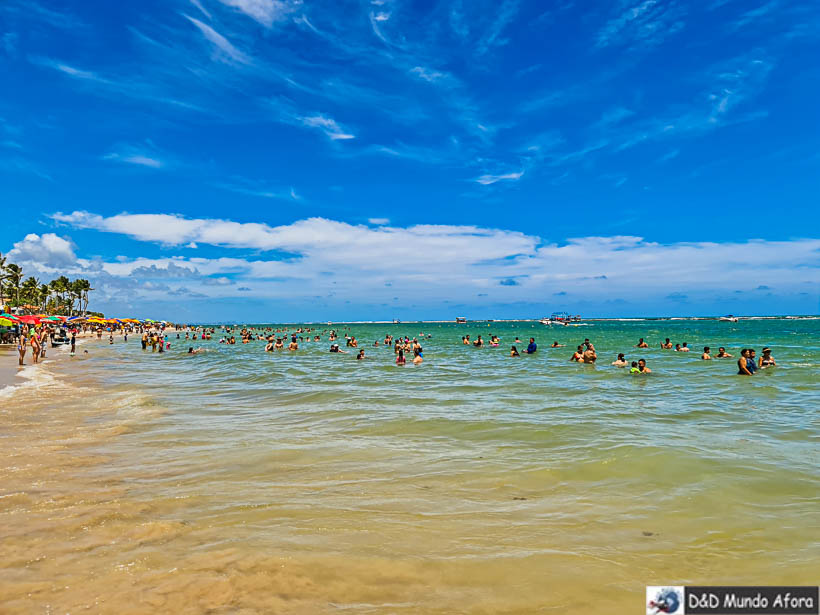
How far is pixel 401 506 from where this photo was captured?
5980mm

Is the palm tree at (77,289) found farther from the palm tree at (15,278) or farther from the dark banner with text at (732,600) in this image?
the dark banner with text at (732,600)

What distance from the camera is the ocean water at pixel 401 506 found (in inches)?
159

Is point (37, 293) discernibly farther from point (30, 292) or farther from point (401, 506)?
point (401, 506)

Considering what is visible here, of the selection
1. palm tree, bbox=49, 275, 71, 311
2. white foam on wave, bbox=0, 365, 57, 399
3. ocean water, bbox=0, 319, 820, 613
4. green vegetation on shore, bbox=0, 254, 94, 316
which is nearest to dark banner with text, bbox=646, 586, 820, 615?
ocean water, bbox=0, 319, 820, 613

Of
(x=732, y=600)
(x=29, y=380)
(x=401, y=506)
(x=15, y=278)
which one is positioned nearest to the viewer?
(x=732, y=600)

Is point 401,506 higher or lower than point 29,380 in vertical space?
higher

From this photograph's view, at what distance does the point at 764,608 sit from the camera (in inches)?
151

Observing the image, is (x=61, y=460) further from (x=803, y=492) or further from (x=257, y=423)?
(x=803, y=492)

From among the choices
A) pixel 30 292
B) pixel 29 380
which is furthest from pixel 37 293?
pixel 29 380

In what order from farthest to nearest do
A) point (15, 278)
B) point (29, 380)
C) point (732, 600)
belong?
1. point (15, 278)
2. point (29, 380)
3. point (732, 600)

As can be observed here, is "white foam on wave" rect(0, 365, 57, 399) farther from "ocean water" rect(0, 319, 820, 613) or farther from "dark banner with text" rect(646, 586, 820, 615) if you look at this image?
"dark banner with text" rect(646, 586, 820, 615)

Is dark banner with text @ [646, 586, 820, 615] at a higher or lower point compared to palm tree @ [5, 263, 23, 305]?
lower

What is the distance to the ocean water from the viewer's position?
4.05m

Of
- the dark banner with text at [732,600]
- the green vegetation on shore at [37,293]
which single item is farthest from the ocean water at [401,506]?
the green vegetation on shore at [37,293]
